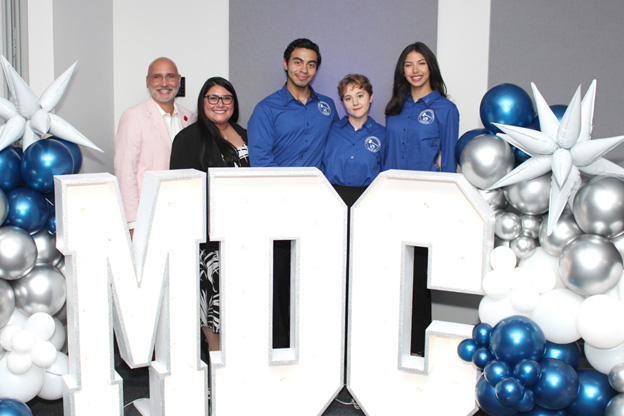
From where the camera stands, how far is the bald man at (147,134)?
10.5 feet

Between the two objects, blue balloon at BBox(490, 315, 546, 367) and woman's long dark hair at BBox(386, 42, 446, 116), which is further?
woman's long dark hair at BBox(386, 42, 446, 116)

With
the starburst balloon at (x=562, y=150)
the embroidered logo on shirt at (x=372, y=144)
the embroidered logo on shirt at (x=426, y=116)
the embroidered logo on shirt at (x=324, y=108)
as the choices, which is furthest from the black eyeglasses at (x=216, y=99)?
the starburst balloon at (x=562, y=150)

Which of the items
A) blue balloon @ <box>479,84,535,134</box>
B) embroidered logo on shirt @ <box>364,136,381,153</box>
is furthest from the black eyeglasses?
blue balloon @ <box>479,84,535,134</box>

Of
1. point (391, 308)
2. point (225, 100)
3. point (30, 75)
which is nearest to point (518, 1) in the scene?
point (225, 100)

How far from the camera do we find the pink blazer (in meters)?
3.21

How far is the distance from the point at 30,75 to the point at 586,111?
2.57 meters

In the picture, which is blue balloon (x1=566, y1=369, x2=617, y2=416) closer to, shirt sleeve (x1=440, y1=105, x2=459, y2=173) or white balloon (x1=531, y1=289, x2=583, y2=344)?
white balloon (x1=531, y1=289, x2=583, y2=344)

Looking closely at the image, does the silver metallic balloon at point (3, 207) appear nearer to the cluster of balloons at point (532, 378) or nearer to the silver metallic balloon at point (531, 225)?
the cluster of balloons at point (532, 378)

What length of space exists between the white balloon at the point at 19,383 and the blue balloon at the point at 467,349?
161cm

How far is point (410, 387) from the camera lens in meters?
2.38

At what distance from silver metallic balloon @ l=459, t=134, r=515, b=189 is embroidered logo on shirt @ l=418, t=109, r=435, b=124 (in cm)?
81

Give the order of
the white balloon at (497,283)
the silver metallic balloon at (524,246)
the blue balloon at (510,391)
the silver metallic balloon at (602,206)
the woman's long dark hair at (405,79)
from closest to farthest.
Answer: the blue balloon at (510,391)
the silver metallic balloon at (602,206)
the white balloon at (497,283)
the silver metallic balloon at (524,246)
the woman's long dark hair at (405,79)

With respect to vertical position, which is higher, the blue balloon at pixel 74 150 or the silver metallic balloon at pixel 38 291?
the blue balloon at pixel 74 150

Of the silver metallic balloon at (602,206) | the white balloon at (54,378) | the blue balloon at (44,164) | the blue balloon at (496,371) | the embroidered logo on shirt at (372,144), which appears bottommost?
the white balloon at (54,378)
